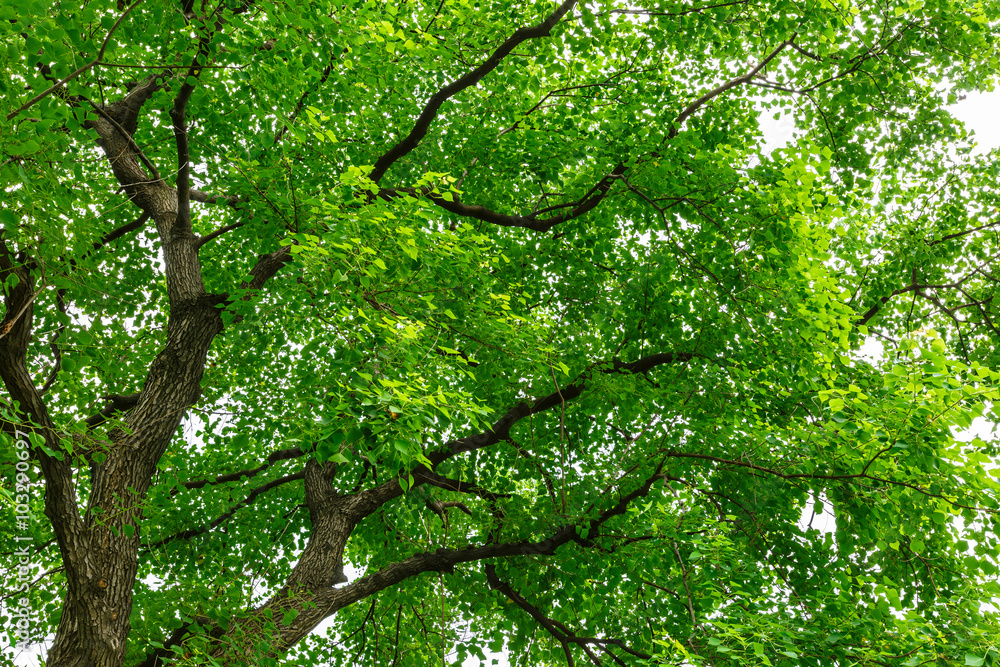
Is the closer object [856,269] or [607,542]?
[607,542]

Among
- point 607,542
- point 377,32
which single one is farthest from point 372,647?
point 377,32

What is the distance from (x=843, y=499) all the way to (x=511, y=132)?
17.4ft

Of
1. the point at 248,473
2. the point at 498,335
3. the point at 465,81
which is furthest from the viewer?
the point at 248,473

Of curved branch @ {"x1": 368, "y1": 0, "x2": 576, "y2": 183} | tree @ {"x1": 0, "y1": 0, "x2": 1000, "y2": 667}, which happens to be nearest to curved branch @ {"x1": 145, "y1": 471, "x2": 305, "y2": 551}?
tree @ {"x1": 0, "y1": 0, "x2": 1000, "y2": 667}

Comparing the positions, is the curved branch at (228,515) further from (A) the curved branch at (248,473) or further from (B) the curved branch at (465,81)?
(B) the curved branch at (465,81)

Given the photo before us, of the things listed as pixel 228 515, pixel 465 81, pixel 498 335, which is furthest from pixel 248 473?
pixel 465 81

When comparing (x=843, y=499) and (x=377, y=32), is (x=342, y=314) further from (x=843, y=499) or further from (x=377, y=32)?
(x=843, y=499)

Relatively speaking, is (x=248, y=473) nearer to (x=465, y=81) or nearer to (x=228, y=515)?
(x=228, y=515)

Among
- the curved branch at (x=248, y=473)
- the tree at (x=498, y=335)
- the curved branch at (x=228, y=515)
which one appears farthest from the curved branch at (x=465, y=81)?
the curved branch at (x=228, y=515)

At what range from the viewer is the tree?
4.79 m

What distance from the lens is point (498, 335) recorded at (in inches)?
249

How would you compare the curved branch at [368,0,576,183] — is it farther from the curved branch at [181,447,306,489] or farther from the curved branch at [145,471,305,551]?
the curved branch at [145,471,305,551]

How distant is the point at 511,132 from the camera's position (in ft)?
27.1

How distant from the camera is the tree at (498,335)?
15.7 feet
